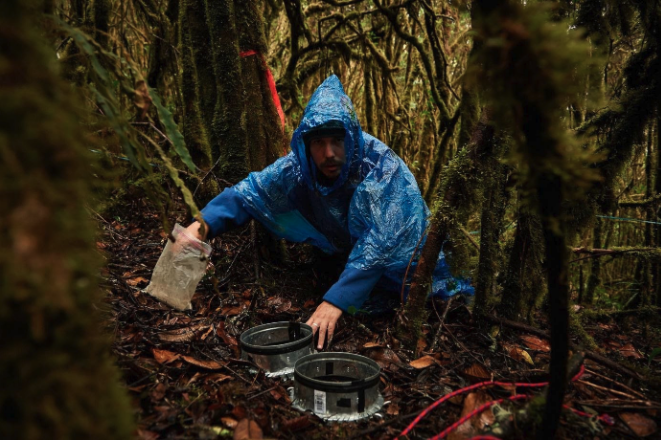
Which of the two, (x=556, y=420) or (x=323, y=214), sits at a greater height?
(x=323, y=214)

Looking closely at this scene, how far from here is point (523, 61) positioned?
0.77 meters

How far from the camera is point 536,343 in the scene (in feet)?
6.88

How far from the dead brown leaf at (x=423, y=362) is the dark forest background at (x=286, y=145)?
117mm

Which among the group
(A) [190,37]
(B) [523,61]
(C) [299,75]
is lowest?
(B) [523,61]

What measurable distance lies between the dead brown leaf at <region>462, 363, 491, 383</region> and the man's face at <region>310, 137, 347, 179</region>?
1.49m

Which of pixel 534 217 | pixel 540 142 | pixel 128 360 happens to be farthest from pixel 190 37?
pixel 540 142

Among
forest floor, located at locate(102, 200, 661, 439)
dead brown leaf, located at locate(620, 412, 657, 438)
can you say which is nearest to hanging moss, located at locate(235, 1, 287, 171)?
forest floor, located at locate(102, 200, 661, 439)

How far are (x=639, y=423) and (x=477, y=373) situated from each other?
580 mm

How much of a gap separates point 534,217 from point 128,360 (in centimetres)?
195

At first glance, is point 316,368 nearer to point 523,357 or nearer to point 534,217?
point 523,357

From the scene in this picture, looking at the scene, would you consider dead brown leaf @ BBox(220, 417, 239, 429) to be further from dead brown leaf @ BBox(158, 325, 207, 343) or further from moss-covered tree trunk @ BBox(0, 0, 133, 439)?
moss-covered tree trunk @ BBox(0, 0, 133, 439)

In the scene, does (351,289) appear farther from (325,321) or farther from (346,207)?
(346,207)

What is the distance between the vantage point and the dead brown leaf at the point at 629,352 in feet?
7.48

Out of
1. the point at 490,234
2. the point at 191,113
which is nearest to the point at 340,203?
the point at 490,234
